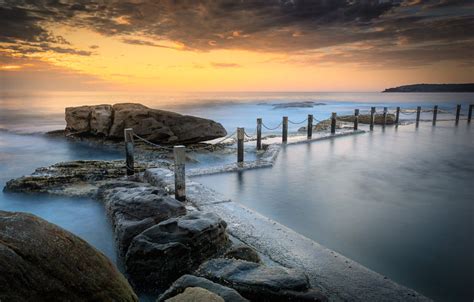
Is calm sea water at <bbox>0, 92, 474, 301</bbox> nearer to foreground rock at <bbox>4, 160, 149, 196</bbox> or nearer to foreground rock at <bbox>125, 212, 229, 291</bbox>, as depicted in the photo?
foreground rock at <bbox>4, 160, 149, 196</bbox>

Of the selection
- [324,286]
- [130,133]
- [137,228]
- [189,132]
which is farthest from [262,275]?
[189,132]

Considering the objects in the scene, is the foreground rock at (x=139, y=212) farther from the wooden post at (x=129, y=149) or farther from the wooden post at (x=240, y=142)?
the wooden post at (x=240, y=142)

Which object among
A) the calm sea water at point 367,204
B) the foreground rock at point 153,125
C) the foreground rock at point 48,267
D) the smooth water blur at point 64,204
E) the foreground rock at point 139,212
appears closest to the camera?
the foreground rock at point 48,267

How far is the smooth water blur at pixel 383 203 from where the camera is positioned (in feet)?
15.4

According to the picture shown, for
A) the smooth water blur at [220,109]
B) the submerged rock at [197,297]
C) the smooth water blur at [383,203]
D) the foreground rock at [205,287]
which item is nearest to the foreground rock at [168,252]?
the foreground rock at [205,287]

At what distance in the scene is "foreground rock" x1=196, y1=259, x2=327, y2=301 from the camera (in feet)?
9.96

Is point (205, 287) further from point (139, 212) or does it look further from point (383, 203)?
point (383, 203)

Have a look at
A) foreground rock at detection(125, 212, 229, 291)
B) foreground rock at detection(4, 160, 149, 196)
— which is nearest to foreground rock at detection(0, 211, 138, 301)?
foreground rock at detection(125, 212, 229, 291)

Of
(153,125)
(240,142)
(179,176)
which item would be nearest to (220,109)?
(153,125)

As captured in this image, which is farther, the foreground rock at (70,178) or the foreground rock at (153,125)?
the foreground rock at (153,125)

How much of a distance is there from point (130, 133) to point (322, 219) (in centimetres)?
514

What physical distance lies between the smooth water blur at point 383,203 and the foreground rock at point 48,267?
361 cm

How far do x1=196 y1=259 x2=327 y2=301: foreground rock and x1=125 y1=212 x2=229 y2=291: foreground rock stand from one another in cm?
54

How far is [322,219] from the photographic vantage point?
21.1 ft
